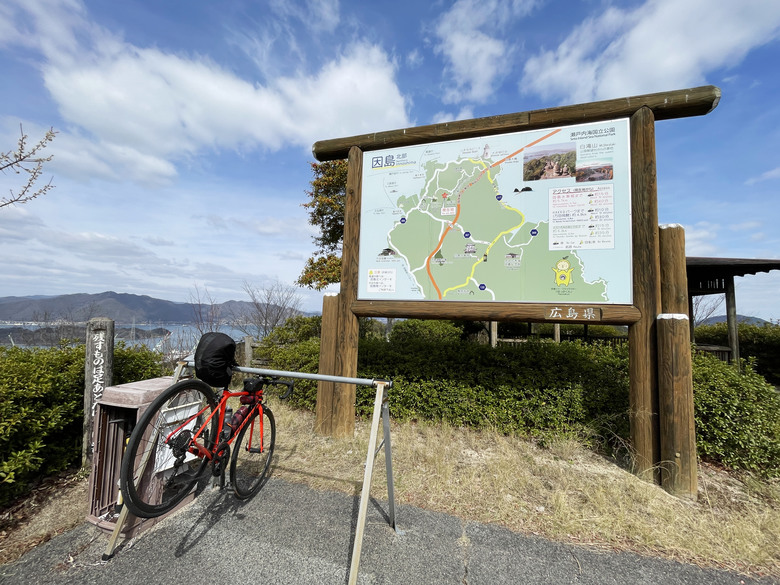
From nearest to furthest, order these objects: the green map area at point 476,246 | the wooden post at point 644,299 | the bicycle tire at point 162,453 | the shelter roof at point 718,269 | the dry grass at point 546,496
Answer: the bicycle tire at point 162,453 → the dry grass at point 546,496 → the wooden post at point 644,299 → the green map area at point 476,246 → the shelter roof at point 718,269

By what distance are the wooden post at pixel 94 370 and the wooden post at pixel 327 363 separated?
7.07ft

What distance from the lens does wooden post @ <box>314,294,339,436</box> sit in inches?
166

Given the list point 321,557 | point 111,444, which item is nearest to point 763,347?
point 321,557

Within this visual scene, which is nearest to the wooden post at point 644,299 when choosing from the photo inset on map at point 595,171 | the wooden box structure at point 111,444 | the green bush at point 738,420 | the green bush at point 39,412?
the photo inset on map at point 595,171

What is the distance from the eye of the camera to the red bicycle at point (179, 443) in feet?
6.52

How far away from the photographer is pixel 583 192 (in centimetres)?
353

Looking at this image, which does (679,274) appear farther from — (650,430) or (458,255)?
(458,255)

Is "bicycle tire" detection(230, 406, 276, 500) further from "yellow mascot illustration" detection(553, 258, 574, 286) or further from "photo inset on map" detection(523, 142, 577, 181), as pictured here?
"photo inset on map" detection(523, 142, 577, 181)

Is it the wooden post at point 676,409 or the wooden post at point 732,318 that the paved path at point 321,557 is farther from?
the wooden post at point 732,318

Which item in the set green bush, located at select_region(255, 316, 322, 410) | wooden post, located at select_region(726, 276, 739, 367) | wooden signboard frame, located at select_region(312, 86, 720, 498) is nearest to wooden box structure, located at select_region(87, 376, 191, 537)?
wooden signboard frame, located at select_region(312, 86, 720, 498)

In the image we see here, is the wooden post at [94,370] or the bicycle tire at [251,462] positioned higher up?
the wooden post at [94,370]

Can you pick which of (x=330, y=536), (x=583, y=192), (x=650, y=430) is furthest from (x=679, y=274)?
(x=330, y=536)

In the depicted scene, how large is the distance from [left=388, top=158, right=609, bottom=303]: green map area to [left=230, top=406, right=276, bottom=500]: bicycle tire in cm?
225

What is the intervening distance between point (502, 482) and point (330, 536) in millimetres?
1616
